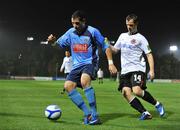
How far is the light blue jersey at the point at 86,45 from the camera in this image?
8.16 meters

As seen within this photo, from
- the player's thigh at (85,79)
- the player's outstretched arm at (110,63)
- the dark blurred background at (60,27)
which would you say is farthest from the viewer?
the dark blurred background at (60,27)

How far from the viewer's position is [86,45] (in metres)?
8.16

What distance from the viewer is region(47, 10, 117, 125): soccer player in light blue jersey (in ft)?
26.4

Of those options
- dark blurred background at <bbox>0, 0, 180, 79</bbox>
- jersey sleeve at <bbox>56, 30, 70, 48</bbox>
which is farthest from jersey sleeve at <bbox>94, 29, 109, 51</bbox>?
dark blurred background at <bbox>0, 0, 180, 79</bbox>

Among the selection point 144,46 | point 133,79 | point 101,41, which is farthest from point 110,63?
point 144,46

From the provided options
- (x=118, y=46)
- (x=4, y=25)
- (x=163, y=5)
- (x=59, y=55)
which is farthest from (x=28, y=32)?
(x=118, y=46)

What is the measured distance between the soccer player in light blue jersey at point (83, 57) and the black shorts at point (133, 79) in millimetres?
987

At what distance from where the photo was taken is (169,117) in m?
9.21

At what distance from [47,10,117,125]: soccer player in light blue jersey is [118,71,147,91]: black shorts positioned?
3.24 ft

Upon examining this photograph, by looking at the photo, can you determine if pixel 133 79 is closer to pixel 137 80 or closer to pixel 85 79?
pixel 137 80

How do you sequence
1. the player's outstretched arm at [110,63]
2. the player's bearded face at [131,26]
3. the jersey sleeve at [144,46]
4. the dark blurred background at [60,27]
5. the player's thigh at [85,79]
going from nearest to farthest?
the player's outstretched arm at [110,63] < the player's thigh at [85,79] < the player's bearded face at [131,26] < the jersey sleeve at [144,46] < the dark blurred background at [60,27]

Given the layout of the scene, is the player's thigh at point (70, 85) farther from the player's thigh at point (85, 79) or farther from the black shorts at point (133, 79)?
the black shorts at point (133, 79)

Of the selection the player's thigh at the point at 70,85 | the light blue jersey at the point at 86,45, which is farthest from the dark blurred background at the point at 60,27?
the player's thigh at the point at 70,85

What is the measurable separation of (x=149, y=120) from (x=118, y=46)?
1.77 metres
